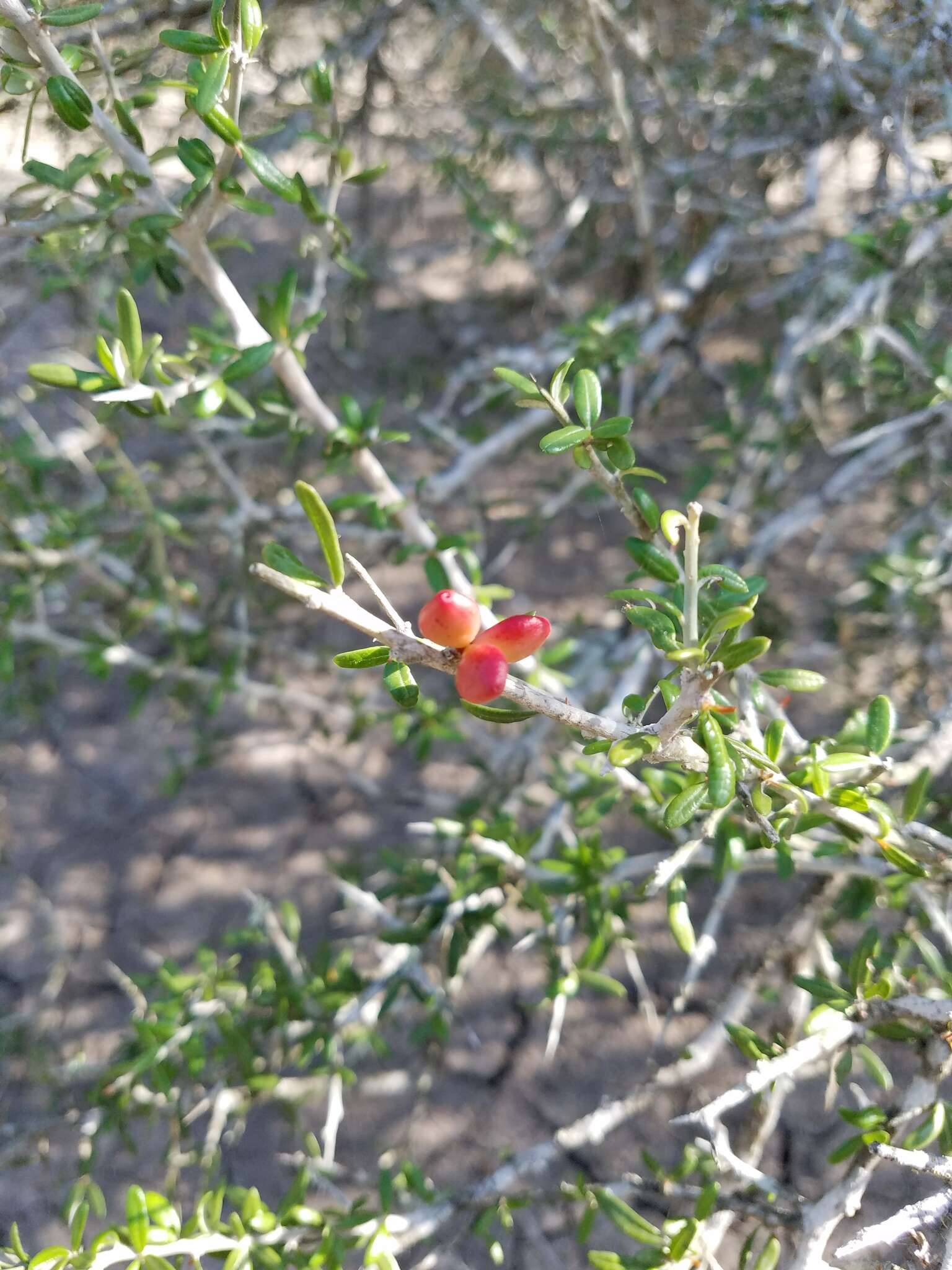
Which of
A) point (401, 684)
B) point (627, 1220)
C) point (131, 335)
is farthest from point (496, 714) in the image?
point (627, 1220)

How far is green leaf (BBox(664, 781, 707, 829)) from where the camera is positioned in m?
1.00

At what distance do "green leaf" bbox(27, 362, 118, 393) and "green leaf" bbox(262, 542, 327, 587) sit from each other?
1.54 feet

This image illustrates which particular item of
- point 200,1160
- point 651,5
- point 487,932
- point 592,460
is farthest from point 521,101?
point 200,1160

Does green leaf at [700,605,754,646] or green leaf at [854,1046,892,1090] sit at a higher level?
green leaf at [700,605,754,646]

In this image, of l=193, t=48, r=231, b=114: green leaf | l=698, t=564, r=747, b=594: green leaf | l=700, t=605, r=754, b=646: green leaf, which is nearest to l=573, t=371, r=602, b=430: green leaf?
l=698, t=564, r=747, b=594: green leaf

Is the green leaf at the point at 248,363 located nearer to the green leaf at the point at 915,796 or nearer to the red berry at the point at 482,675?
the red berry at the point at 482,675

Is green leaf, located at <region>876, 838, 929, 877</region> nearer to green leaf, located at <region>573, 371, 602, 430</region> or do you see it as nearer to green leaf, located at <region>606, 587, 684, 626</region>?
green leaf, located at <region>606, 587, 684, 626</region>

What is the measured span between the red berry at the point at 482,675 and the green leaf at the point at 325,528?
0.14 meters

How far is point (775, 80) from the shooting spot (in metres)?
2.37

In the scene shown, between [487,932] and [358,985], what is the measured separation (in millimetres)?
365

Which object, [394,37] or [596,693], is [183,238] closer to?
[596,693]

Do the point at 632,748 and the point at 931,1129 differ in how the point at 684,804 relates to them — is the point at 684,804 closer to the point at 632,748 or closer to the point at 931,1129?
the point at 632,748

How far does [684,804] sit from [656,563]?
0.32 m

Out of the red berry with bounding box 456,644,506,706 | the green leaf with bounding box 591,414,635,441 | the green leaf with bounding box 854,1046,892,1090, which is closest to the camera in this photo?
the red berry with bounding box 456,644,506,706
